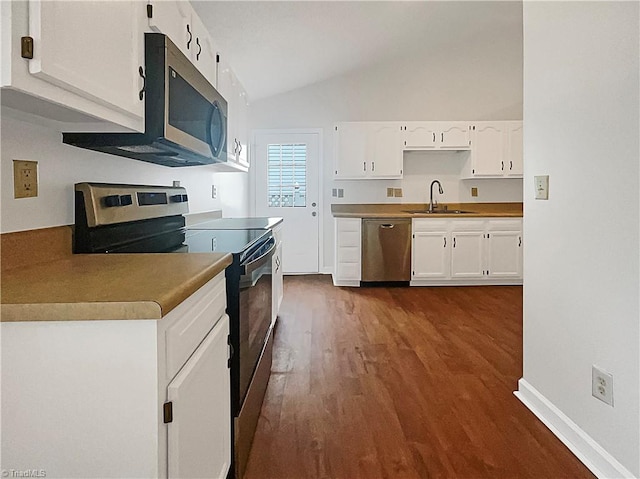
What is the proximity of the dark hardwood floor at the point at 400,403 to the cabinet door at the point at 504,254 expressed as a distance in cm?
129

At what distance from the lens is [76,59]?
1.06m

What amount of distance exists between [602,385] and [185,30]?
2.22 m

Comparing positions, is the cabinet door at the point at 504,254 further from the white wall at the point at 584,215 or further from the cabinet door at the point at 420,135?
the white wall at the point at 584,215

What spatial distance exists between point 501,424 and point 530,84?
1.63 metres

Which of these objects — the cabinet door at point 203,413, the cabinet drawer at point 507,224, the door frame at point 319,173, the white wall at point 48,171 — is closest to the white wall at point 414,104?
the door frame at point 319,173

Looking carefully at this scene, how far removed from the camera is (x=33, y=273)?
3.92 ft

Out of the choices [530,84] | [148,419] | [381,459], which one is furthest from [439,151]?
[148,419]

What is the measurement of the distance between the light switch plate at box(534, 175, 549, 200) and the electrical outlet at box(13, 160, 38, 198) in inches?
80.2

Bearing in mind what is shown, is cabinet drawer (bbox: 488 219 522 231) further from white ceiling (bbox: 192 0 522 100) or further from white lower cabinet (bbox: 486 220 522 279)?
white ceiling (bbox: 192 0 522 100)

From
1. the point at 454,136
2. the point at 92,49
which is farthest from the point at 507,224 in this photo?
the point at 92,49

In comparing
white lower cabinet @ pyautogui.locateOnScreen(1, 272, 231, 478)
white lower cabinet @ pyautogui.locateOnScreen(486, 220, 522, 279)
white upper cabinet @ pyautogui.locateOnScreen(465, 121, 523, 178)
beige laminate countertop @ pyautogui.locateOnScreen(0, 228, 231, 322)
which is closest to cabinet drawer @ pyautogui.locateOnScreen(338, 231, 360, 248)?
white lower cabinet @ pyautogui.locateOnScreen(486, 220, 522, 279)

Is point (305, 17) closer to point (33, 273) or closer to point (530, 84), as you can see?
point (530, 84)

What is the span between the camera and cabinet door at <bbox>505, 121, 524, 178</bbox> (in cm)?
553

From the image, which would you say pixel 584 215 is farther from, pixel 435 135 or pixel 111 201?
pixel 435 135
